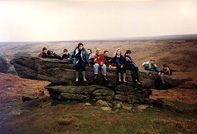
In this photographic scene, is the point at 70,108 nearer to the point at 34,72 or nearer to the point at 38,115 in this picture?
the point at 38,115

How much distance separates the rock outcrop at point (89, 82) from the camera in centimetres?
778

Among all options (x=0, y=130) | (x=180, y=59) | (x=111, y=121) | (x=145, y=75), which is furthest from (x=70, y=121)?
(x=180, y=59)

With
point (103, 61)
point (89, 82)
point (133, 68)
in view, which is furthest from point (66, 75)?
point (133, 68)

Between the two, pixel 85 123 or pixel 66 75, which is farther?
pixel 66 75

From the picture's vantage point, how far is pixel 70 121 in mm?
5020

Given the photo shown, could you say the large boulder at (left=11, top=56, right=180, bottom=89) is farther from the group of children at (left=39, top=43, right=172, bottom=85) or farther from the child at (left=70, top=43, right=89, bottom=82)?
the child at (left=70, top=43, right=89, bottom=82)

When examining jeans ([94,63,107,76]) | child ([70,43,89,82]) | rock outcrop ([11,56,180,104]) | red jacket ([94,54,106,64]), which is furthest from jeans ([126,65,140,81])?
child ([70,43,89,82])

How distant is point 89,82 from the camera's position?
26.1 ft

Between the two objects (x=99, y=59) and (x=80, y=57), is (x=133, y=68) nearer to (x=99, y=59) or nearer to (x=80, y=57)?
(x=99, y=59)

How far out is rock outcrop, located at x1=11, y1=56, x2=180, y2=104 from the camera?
25.5 feet

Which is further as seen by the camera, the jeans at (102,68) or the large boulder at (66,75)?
the large boulder at (66,75)

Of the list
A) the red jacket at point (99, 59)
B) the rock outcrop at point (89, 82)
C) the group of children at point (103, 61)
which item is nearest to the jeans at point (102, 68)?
the group of children at point (103, 61)

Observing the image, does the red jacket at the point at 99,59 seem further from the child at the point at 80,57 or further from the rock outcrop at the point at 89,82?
the rock outcrop at the point at 89,82

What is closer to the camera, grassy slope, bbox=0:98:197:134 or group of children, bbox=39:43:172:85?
grassy slope, bbox=0:98:197:134
